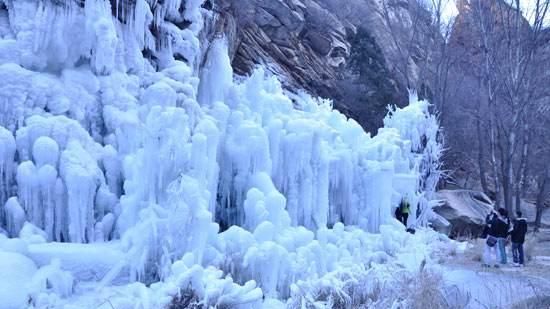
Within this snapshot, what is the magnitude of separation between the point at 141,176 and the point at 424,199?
10.1 m

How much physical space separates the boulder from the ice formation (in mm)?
7854

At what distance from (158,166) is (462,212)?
1403 centimetres

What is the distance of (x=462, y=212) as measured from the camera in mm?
19875

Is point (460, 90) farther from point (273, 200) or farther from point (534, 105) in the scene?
point (273, 200)

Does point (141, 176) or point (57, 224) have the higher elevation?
point (141, 176)

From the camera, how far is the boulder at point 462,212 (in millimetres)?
19500

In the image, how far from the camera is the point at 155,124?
836cm

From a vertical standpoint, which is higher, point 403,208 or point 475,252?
point 403,208

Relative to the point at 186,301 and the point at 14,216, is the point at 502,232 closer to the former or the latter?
the point at 186,301

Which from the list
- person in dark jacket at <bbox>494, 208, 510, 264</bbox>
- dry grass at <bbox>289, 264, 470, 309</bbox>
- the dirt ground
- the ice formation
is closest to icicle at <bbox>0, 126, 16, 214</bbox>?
the ice formation

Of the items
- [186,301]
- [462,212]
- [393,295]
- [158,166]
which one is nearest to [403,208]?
[462,212]

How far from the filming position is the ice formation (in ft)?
24.5

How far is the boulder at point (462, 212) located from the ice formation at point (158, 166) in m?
7.85

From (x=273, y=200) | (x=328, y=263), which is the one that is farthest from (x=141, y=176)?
(x=328, y=263)
